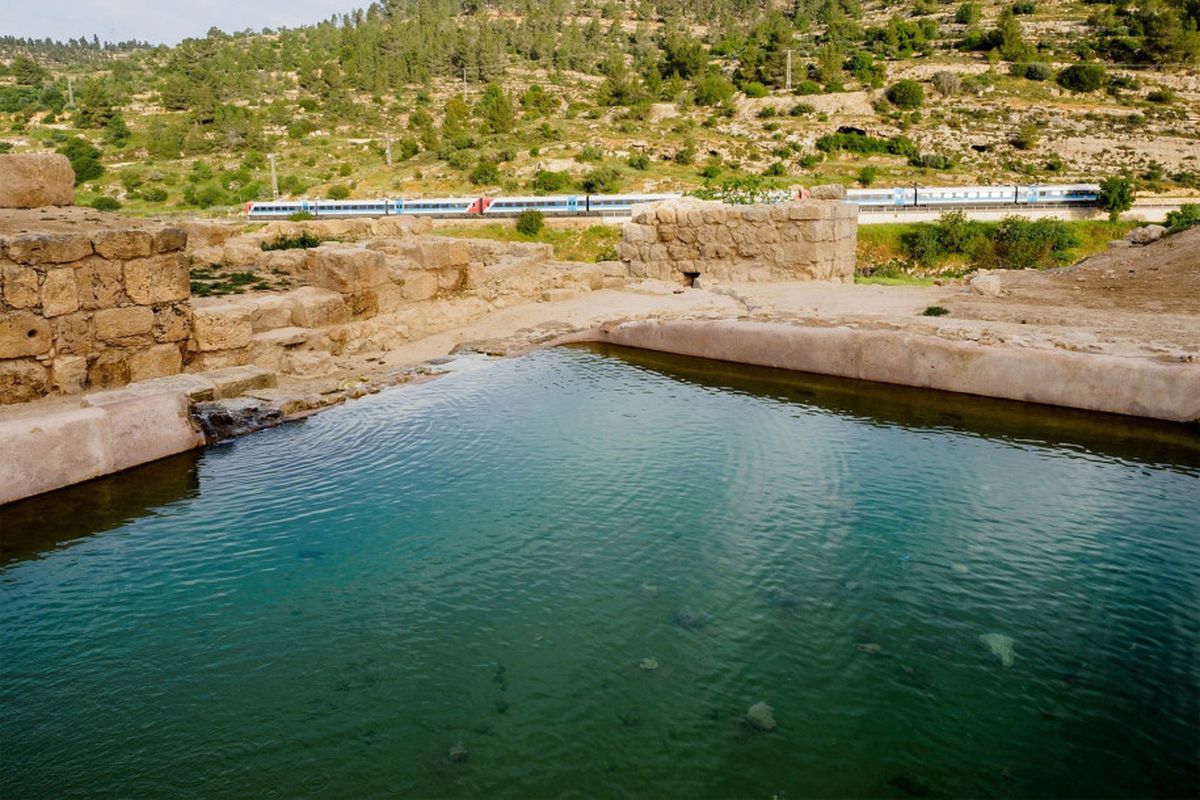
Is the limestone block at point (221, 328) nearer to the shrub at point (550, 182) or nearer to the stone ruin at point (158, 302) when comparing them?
the stone ruin at point (158, 302)

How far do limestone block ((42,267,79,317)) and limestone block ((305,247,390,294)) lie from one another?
3767 millimetres

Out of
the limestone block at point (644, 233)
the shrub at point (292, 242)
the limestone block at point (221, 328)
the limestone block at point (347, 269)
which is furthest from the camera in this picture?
the limestone block at point (644, 233)

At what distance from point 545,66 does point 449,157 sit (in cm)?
4456

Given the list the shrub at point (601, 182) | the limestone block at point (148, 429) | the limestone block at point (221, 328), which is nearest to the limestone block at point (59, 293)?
the limestone block at point (221, 328)

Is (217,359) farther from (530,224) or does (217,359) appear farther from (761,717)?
(530,224)

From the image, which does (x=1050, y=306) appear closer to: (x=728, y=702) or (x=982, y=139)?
(x=728, y=702)

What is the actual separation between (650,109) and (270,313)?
5586 centimetres

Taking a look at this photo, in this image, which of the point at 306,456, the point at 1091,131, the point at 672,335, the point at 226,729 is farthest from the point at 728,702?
the point at 1091,131

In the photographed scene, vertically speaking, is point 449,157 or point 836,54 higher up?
point 836,54

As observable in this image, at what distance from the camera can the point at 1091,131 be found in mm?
53000

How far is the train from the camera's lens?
36.5m

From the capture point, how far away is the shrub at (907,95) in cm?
5984

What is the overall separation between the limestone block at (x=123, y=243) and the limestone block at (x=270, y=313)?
1.58m

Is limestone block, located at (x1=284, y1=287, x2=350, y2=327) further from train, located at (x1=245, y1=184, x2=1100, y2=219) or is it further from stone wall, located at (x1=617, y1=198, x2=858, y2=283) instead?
train, located at (x1=245, y1=184, x2=1100, y2=219)
